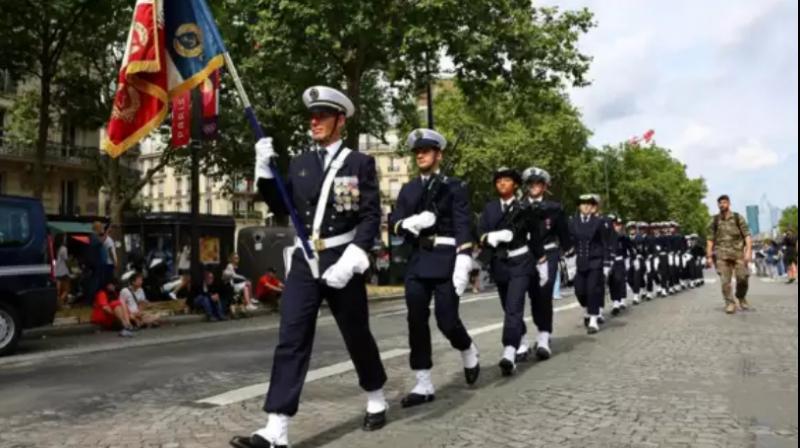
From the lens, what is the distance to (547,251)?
9.08 metres

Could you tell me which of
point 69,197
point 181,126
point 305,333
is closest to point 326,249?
point 305,333

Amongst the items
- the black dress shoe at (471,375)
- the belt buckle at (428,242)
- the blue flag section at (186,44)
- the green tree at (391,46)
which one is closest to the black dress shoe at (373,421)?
the belt buckle at (428,242)

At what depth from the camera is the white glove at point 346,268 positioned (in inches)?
177

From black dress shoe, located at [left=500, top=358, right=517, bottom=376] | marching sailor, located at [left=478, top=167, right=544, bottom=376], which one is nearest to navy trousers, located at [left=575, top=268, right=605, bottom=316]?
marching sailor, located at [left=478, top=167, right=544, bottom=376]

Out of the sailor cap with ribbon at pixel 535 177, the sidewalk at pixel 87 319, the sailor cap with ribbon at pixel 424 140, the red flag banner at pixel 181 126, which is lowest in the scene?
the sidewalk at pixel 87 319

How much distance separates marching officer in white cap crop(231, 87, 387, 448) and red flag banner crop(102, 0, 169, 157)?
117 cm

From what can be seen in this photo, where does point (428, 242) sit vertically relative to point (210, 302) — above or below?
above

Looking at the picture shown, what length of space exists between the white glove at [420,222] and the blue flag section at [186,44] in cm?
176

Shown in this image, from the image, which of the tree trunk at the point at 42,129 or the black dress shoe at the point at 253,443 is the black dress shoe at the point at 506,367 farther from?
the tree trunk at the point at 42,129

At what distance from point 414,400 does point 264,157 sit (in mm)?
2180

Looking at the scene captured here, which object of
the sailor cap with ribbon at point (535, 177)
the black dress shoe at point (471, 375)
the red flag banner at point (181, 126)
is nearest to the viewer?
the black dress shoe at point (471, 375)

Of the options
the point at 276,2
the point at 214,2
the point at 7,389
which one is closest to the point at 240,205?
the point at 276,2

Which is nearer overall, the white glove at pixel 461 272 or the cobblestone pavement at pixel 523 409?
the cobblestone pavement at pixel 523 409

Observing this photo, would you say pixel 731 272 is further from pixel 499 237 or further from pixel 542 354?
pixel 499 237
